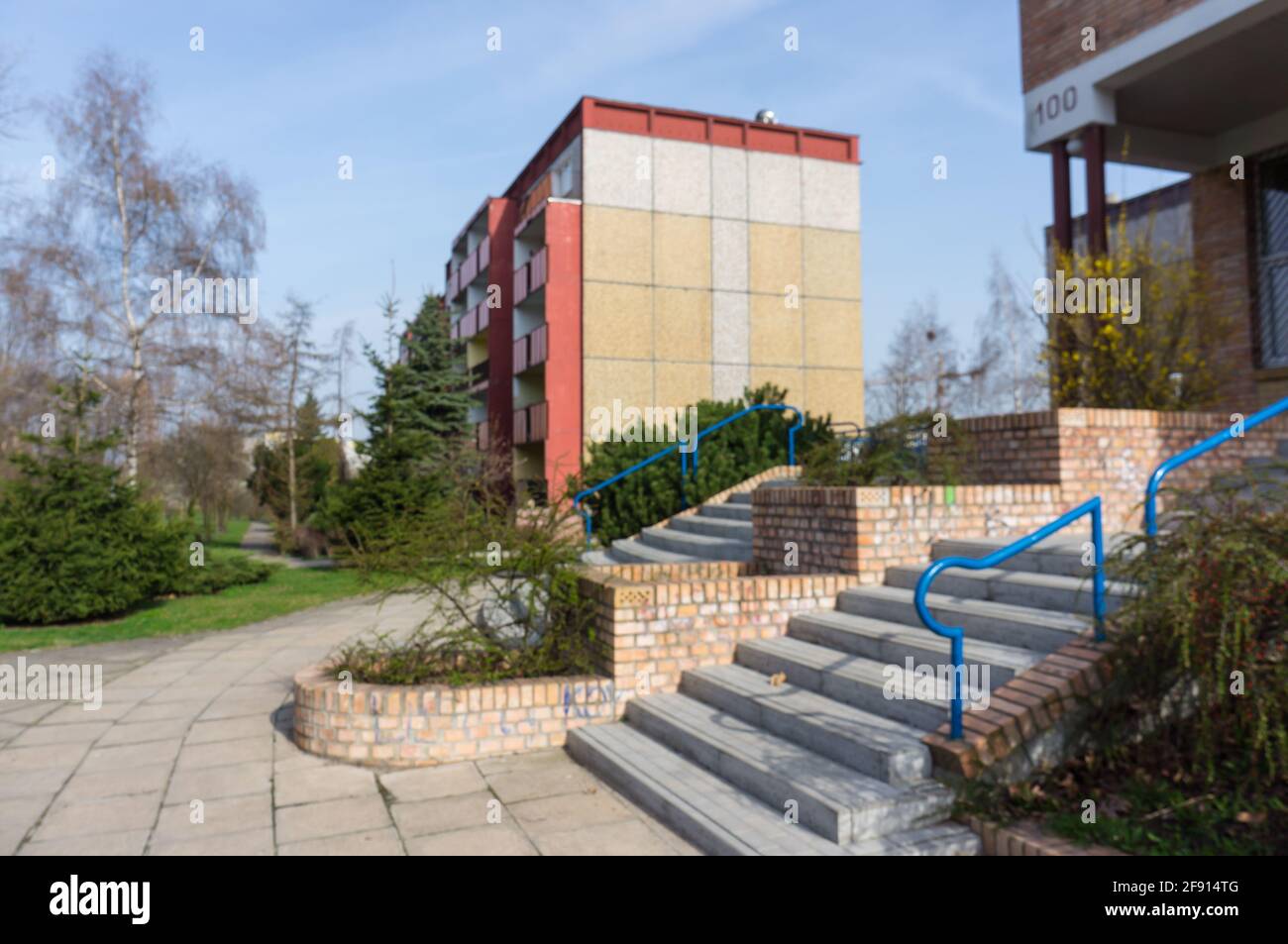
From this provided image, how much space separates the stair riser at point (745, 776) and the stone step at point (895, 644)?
46.3 inches

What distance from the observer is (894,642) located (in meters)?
5.17

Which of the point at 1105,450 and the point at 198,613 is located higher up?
the point at 1105,450

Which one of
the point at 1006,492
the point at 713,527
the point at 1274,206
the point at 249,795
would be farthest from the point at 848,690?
the point at 1274,206

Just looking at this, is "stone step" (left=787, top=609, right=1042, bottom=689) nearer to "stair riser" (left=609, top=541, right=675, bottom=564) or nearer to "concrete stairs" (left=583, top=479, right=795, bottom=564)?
"concrete stairs" (left=583, top=479, right=795, bottom=564)

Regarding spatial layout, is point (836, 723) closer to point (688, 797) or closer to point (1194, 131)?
point (688, 797)

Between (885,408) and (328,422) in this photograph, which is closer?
(328,422)

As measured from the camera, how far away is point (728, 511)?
9.77 m

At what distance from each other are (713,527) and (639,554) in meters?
0.90

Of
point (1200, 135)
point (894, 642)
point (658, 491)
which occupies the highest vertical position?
point (1200, 135)

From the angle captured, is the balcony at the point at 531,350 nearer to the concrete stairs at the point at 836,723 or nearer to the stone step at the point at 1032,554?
the stone step at the point at 1032,554
